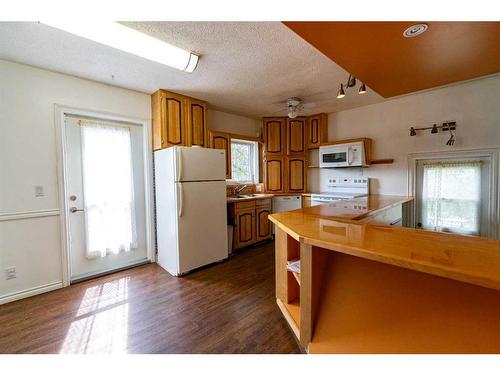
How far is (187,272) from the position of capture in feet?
9.00

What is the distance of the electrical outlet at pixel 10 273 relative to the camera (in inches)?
83.6

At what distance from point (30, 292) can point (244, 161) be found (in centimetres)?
344

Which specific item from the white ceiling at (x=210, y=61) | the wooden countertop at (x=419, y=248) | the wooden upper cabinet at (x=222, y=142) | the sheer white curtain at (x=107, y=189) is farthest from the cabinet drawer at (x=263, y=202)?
the wooden countertop at (x=419, y=248)

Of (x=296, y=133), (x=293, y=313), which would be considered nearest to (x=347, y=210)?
(x=293, y=313)

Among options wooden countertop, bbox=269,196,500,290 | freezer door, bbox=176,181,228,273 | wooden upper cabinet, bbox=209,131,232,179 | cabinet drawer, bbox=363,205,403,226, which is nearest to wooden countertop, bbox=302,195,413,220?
cabinet drawer, bbox=363,205,403,226

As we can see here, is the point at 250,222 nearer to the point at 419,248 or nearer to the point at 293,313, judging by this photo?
the point at 293,313

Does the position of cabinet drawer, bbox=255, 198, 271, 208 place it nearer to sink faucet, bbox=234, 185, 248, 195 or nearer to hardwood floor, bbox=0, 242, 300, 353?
sink faucet, bbox=234, 185, 248, 195

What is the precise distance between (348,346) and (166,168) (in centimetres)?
248

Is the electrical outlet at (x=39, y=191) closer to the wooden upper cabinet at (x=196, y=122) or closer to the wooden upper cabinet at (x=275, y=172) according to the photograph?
the wooden upper cabinet at (x=196, y=122)

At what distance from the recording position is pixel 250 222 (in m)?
3.67

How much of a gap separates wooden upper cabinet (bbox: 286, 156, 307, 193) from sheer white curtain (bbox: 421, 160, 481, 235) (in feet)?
6.03
